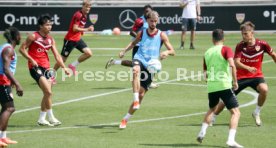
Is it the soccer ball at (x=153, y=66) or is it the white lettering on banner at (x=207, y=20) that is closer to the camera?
the soccer ball at (x=153, y=66)

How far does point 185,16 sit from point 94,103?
51.7ft

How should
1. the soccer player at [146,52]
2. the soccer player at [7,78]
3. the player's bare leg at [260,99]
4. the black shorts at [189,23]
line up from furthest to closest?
the black shorts at [189,23]
the soccer player at [146,52]
the player's bare leg at [260,99]
the soccer player at [7,78]

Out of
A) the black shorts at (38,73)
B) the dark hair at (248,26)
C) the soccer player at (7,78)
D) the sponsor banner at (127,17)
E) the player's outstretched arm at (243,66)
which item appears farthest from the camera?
the sponsor banner at (127,17)

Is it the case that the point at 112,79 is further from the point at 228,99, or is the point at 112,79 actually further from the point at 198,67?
the point at 228,99

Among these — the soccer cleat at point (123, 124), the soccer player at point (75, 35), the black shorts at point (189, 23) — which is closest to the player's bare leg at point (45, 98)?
the soccer cleat at point (123, 124)

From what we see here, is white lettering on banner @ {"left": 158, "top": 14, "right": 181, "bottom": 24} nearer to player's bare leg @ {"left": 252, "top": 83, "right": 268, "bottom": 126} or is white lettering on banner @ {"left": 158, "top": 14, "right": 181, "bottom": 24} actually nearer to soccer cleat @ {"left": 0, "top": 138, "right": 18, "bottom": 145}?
player's bare leg @ {"left": 252, "top": 83, "right": 268, "bottom": 126}

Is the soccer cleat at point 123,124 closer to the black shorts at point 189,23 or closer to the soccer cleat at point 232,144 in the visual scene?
the soccer cleat at point 232,144

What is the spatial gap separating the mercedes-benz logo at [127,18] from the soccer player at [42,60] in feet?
86.3

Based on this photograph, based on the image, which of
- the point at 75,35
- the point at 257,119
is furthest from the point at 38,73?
the point at 75,35

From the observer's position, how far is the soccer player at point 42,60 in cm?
1596

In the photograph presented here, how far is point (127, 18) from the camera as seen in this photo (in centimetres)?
4284

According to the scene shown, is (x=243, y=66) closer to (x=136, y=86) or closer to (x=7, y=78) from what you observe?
(x=136, y=86)

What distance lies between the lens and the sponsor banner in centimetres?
4209

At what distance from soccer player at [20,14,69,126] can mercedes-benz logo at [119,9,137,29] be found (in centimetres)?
2632
